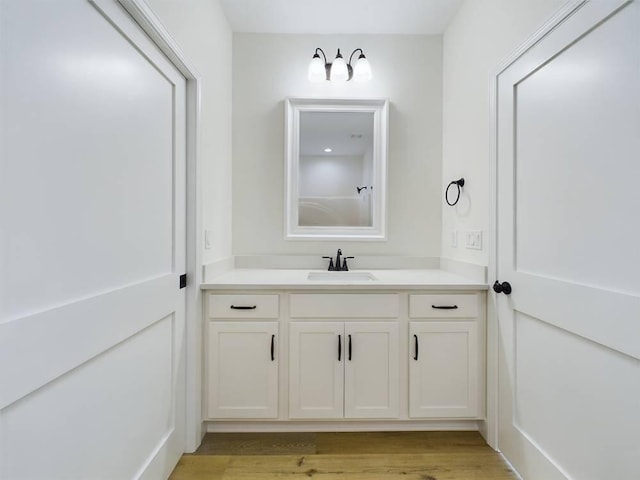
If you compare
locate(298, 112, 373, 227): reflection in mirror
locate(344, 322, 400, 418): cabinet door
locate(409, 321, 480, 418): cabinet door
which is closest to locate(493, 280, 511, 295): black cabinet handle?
locate(409, 321, 480, 418): cabinet door

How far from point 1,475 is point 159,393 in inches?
30.2

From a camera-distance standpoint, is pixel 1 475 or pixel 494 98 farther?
pixel 494 98

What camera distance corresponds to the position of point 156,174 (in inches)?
57.5

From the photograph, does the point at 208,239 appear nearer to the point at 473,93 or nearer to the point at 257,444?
the point at 257,444

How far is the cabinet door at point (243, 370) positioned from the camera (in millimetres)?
1861

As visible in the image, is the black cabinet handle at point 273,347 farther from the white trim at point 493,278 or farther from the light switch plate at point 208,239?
the white trim at point 493,278

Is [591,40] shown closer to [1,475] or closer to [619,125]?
[619,125]

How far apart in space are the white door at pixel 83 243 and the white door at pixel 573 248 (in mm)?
1578

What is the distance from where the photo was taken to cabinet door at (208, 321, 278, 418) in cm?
186

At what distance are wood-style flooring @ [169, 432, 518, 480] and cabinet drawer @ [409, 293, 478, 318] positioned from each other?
668 millimetres

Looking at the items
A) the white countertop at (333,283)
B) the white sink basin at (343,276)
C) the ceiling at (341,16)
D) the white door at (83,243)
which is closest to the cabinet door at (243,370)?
the white countertop at (333,283)

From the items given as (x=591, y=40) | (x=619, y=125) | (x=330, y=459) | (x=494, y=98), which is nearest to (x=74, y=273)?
(x=330, y=459)

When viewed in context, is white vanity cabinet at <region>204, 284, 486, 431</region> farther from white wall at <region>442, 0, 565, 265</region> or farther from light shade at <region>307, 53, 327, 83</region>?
light shade at <region>307, 53, 327, 83</region>

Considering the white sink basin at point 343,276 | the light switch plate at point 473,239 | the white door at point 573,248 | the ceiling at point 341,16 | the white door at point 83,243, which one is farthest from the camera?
the white sink basin at point 343,276
